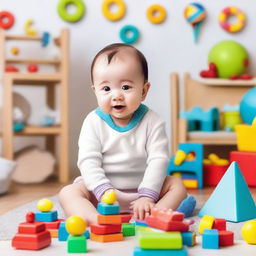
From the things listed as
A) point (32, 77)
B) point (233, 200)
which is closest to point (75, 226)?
point (233, 200)

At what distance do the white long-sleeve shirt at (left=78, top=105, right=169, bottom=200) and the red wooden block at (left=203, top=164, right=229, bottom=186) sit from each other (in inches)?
34.2

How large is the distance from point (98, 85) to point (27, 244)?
457mm

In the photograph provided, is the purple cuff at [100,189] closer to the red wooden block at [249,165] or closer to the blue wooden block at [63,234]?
the blue wooden block at [63,234]

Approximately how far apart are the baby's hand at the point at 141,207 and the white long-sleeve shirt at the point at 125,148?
0.09m

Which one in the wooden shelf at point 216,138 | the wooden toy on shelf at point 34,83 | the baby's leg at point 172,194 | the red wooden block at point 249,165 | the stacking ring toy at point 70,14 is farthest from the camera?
the stacking ring toy at point 70,14

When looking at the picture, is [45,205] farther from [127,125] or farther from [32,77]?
[32,77]

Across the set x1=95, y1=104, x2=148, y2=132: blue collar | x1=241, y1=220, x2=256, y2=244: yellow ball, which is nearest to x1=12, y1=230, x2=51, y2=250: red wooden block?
x1=241, y1=220, x2=256, y2=244: yellow ball

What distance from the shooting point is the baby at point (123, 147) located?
1.18 m

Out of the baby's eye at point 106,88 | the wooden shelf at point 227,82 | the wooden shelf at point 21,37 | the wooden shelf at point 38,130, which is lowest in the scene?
the wooden shelf at point 38,130

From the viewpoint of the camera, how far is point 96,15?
256cm

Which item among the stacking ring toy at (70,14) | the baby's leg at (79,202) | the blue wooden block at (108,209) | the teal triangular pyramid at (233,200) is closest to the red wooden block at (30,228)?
the blue wooden block at (108,209)

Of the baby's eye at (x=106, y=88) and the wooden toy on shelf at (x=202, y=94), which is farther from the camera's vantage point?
the wooden toy on shelf at (x=202, y=94)

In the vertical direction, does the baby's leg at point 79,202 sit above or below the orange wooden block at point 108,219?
below

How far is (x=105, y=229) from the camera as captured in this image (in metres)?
0.90
